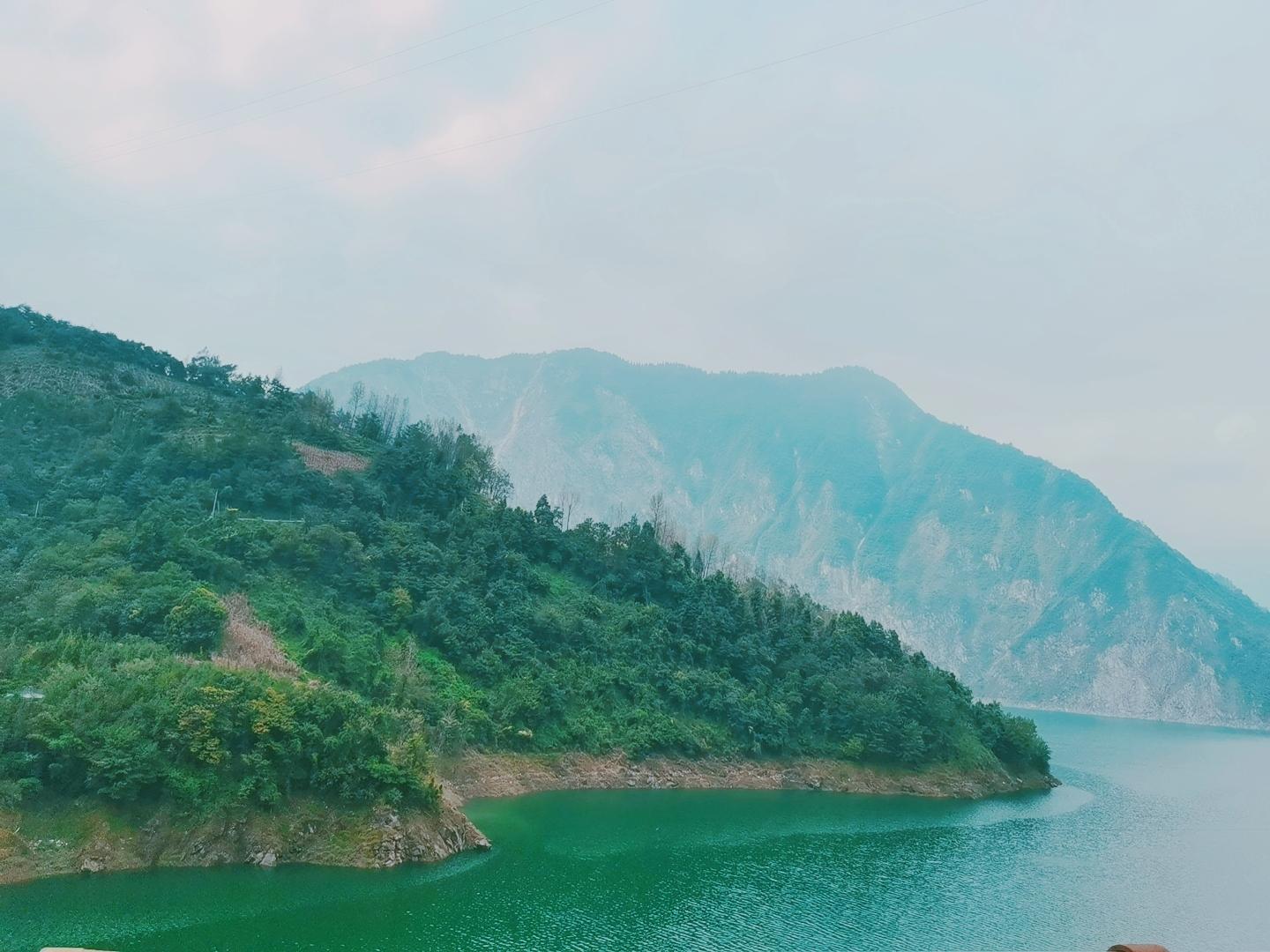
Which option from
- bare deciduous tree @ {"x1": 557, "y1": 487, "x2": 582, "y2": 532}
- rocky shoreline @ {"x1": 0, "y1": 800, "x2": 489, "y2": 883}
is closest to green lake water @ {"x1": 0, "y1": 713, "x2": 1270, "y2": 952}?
rocky shoreline @ {"x1": 0, "y1": 800, "x2": 489, "y2": 883}

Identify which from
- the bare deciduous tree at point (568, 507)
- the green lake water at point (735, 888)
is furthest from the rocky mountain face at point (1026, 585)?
the green lake water at point (735, 888)

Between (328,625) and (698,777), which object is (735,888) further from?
(328,625)

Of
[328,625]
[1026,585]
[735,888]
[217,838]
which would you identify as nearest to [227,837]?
[217,838]

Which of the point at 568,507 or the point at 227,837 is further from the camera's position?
the point at 568,507

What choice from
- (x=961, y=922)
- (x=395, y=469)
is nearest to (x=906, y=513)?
(x=395, y=469)

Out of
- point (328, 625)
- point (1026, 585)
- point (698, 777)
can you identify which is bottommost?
point (698, 777)

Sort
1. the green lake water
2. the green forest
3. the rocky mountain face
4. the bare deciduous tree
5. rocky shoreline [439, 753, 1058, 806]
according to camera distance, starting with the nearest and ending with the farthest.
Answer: the green lake water → the green forest → rocky shoreline [439, 753, 1058, 806] → the bare deciduous tree → the rocky mountain face

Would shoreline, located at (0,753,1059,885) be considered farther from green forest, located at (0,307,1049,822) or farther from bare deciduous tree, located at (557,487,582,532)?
bare deciduous tree, located at (557,487,582,532)

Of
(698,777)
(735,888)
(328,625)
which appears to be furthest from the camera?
(698,777)
